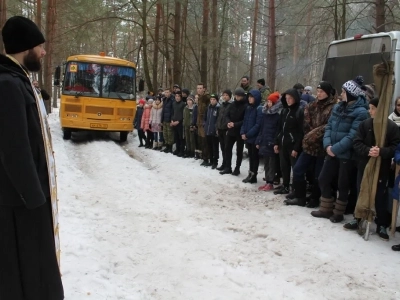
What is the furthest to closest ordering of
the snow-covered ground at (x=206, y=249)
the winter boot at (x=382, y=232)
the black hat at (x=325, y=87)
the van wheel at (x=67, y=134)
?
the van wheel at (x=67, y=134) → the black hat at (x=325, y=87) → the winter boot at (x=382, y=232) → the snow-covered ground at (x=206, y=249)

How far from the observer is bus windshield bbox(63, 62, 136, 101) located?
43.4 feet

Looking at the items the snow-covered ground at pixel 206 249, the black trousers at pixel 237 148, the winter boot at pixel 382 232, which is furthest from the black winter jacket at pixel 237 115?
the winter boot at pixel 382 232

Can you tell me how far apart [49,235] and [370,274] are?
333cm

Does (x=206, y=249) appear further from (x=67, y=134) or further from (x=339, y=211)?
(x=67, y=134)

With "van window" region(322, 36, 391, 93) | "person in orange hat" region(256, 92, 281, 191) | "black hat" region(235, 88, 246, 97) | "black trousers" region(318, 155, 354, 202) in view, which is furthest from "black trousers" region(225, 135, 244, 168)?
"black trousers" region(318, 155, 354, 202)

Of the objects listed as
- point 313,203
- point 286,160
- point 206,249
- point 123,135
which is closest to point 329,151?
point 313,203

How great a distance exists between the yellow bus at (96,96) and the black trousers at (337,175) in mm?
9070

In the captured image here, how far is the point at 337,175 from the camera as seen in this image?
5922mm

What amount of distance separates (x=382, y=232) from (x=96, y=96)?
10.6 m

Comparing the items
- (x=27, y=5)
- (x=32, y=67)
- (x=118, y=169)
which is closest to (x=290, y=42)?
(x=27, y=5)

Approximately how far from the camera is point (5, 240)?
8.17 ft

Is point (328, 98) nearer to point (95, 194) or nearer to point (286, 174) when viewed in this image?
point (286, 174)

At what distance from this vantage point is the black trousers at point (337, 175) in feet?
18.1

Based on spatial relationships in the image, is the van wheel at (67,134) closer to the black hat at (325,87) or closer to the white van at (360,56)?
the white van at (360,56)
